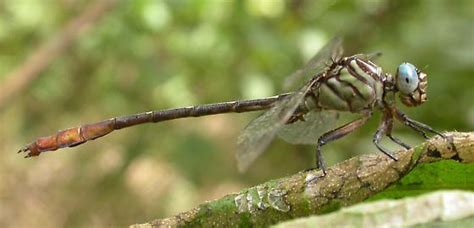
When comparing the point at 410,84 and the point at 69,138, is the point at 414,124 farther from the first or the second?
the point at 69,138

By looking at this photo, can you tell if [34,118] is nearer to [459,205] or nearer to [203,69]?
[203,69]

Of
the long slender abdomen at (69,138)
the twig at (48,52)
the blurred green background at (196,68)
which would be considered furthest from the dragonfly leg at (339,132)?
the twig at (48,52)

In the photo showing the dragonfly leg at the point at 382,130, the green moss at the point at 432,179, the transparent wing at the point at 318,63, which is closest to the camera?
the green moss at the point at 432,179

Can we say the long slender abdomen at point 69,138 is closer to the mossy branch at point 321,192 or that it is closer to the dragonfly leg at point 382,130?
the dragonfly leg at point 382,130

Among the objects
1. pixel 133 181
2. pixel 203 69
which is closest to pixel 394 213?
pixel 203 69

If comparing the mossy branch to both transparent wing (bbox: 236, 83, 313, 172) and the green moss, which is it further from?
transparent wing (bbox: 236, 83, 313, 172)

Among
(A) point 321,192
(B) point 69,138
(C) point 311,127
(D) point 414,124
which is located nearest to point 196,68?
(B) point 69,138
